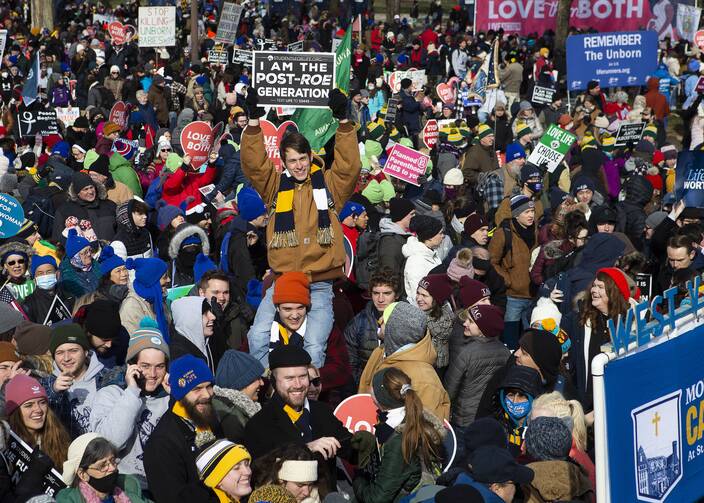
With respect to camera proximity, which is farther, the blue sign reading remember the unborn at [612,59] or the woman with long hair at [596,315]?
the blue sign reading remember the unborn at [612,59]

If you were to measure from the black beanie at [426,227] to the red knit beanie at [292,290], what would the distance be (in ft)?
8.28

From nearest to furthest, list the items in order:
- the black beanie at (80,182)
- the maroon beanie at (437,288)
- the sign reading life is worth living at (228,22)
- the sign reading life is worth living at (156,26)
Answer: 1. the maroon beanie at (437,288)
2. the black beanie at (80,182)
3. the sign reading life is worth living at (228,22)
4. the sign reading life is worth living at (156,26)

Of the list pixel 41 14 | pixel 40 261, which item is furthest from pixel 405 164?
pixel 41 14

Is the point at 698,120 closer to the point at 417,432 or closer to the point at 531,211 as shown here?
the point at 531,211

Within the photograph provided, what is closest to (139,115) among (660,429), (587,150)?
(587,150)

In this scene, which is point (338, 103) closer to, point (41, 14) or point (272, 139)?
point (272, 139)

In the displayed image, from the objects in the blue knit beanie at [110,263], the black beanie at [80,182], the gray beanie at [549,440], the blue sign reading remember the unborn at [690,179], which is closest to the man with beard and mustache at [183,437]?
the gray beanie at [549,440]

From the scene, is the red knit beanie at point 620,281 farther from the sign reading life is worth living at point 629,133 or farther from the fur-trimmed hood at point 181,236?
the sign reading life is worth living at point 629,133

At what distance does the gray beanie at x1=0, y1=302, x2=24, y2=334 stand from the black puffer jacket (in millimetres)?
6709

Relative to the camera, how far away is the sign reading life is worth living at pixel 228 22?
2512 centimetres

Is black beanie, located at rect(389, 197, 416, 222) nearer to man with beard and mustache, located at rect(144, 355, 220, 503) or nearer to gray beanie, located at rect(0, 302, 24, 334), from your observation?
gray beanie, located at rect(0, 302, 24, 334)

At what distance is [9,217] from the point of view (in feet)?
34.3

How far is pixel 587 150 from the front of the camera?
14977 millimetres

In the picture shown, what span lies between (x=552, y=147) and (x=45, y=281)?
7.15 metres
